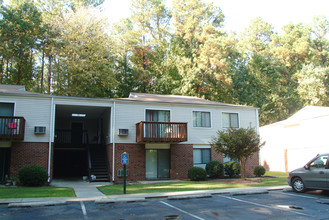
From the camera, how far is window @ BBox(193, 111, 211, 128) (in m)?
21.8

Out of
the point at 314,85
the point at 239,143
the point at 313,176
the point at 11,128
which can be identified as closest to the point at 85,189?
the point at 11,128

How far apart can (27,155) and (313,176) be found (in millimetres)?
15127

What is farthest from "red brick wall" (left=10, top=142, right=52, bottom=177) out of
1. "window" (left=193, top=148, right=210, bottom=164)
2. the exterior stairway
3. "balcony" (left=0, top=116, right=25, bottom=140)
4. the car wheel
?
the car wheel

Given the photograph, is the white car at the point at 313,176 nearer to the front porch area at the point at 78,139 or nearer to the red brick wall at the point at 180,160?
the red brick wall at the point at 180,160

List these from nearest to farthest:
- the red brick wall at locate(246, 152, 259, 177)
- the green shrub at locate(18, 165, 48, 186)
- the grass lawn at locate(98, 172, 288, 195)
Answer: the grass lawn at locate(98, 172, 288, 195) < the green shrub at locate(18, 165, 48, 186) < the red brick wall at locate(246, 152, 259, 177)

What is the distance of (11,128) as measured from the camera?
53.7 feet

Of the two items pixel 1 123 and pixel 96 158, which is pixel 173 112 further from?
pixel 1 123

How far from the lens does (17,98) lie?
17.6 meters

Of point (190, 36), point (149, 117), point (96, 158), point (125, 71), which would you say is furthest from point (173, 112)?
point (190, 36)

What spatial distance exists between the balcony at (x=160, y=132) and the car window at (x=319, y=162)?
8591 mm

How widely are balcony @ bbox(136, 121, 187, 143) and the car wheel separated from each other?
7.79 metres

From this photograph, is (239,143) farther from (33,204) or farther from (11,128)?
(11,128)

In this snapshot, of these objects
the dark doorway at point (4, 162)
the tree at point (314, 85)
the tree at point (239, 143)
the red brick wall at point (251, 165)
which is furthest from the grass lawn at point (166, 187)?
the tree at point (314, 85)

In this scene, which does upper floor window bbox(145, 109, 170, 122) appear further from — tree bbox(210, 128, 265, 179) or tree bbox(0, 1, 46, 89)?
tree bbox(0, 1, 46, 89)
